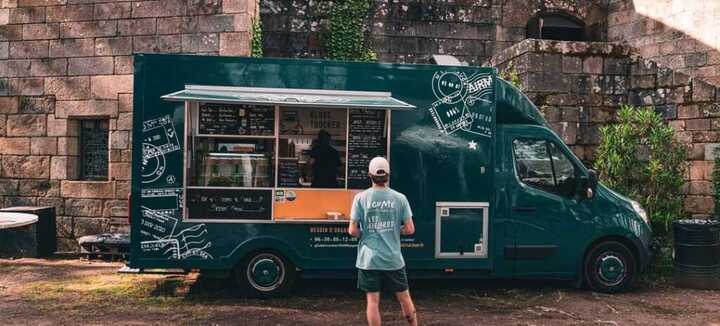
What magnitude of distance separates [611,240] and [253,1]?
6567mm

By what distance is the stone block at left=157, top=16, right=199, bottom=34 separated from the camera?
9.02 meters

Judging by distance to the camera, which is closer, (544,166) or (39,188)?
(544,166)

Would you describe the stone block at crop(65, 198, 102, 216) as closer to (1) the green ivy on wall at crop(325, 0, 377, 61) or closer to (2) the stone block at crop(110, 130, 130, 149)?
(2) the stone block at crop(110, 130, 130, 149)

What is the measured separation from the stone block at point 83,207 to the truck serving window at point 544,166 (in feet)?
22.7

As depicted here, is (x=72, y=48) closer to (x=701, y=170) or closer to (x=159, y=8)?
(x=159, y=8)

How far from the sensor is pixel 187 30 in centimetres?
905

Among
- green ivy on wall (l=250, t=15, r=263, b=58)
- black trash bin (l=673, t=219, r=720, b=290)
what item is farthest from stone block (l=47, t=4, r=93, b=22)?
black trash bin (l=673, t=219, r=720, b=290)

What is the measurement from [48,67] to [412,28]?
666 centimetres

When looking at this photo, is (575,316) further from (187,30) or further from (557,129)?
(187,30)

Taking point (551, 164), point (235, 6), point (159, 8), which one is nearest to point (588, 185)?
point (551, 164)

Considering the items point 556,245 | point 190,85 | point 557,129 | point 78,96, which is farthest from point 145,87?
point 557,129

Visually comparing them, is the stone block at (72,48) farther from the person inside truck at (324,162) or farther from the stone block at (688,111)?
the stone block at (688,111)

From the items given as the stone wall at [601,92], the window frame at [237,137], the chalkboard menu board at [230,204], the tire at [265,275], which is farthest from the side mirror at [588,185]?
the chalkboard menu board at [230,204]

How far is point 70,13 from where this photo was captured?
943 cm
